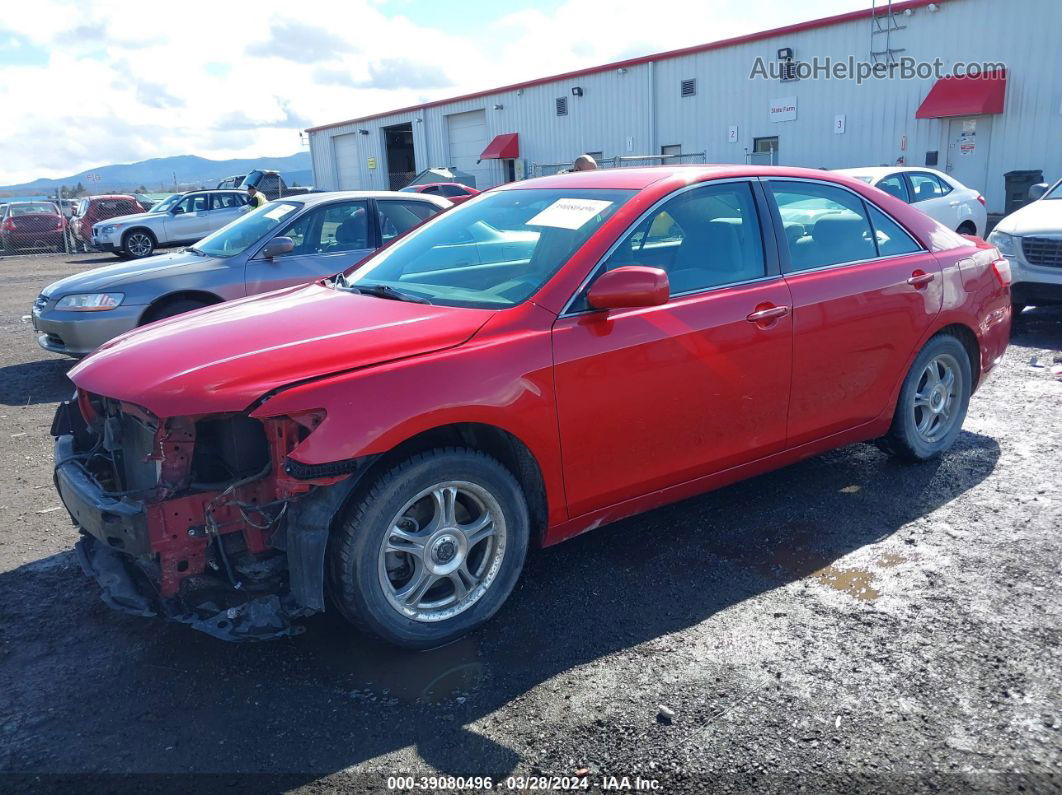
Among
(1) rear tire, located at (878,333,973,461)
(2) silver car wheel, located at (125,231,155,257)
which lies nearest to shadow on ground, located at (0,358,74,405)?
(1) rear tire, located at (878,333,973,461)

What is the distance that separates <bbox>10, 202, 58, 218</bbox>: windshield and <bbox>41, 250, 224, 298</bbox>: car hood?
2158 centimetres

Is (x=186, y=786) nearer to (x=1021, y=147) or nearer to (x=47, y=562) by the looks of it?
(x=47, y=562)

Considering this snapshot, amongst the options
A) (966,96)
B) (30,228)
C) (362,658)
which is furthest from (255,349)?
(30,228)

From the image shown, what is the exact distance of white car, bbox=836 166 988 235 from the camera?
11.5m

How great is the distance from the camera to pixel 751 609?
342 cm

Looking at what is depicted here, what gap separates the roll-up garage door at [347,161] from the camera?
145 feet

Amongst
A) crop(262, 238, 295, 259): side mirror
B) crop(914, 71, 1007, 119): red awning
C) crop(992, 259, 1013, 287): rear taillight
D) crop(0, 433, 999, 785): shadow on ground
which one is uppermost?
crop(914, 71, 1007, 119): red awning

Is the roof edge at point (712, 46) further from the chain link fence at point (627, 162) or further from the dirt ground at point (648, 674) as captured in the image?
the dirt ground at point (648, 674)

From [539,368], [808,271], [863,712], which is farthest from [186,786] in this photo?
[808,271]

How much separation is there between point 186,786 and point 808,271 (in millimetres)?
3321

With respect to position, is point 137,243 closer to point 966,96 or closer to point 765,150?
point 765,150

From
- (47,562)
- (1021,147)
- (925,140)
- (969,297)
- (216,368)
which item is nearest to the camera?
(216,368)

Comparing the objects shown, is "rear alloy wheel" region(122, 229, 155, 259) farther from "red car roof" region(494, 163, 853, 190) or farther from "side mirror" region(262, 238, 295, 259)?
"red car roof" region(494, 163, 853, 190)

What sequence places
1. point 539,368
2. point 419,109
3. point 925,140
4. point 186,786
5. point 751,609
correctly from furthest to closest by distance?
point 419,109 → point 925,140 → point 751,609 → point 539,368 → point 186,786
